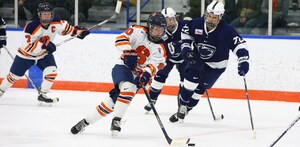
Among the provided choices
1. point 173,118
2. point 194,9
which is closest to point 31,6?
point 194,9

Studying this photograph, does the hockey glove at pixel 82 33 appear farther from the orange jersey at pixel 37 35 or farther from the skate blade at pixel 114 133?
the skate blade at pixel 114 133

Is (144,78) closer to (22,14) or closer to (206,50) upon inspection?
(206,50)

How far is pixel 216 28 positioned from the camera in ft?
21.7

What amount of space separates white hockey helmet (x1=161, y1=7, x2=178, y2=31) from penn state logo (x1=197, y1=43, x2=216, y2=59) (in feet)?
2.05

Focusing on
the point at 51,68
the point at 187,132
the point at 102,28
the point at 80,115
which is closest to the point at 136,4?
the point at 102,28

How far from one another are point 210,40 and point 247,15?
8.84 ft

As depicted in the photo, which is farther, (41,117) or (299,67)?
(299,67)

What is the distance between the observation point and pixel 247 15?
30.2ft

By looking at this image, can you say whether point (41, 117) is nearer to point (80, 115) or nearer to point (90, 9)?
point (80, 115)

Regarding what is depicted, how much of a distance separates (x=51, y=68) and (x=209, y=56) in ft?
6.48

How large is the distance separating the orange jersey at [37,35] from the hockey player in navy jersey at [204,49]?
1.79m

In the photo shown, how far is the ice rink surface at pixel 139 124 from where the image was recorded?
18.6 ft

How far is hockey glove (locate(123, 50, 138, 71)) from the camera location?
5648 mm

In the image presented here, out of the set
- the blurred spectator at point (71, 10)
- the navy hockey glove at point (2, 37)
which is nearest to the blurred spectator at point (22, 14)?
the blurred spectator at point (71, 10)
